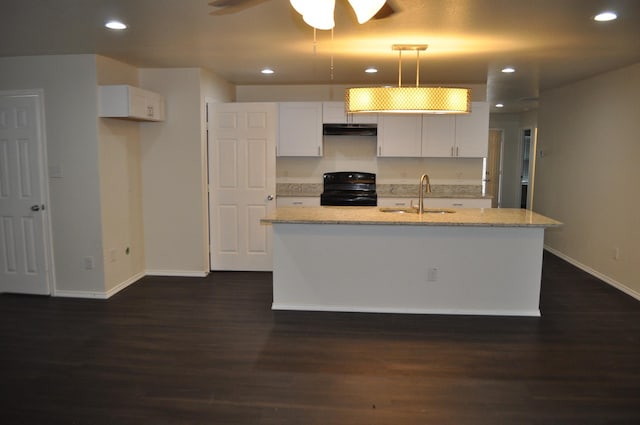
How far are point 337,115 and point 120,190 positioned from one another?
2753 millimetres

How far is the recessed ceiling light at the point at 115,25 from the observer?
3.43 meters

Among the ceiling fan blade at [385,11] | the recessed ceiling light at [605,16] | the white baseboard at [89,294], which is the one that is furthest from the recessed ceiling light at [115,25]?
the recessed ceiling light at [605,16]

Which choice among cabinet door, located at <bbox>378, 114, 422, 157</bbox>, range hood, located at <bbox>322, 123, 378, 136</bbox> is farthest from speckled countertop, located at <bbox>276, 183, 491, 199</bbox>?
range hood, located at <bbox>322, 123, 378, 136</bbox>

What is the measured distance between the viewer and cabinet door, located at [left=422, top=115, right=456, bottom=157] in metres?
6.25

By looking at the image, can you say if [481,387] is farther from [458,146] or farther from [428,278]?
[458,146]

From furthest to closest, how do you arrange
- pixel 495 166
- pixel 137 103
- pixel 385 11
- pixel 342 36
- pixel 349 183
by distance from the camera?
1. pixel 495 166
2. pixel 349 183
3. pixel 137 103
4. pixel 342 36
5. pixel 385 11

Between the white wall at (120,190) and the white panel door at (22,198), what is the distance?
0.60 m

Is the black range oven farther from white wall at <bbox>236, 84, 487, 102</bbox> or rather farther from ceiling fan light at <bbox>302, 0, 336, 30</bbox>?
ceiling fan light at <bbox>302, 0, 336, 30</bbox>

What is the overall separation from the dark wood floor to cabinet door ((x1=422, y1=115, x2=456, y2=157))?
2.36 m

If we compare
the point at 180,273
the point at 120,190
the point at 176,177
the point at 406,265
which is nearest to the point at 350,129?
the point at 176,177

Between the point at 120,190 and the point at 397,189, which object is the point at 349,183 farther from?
the point at 120,190

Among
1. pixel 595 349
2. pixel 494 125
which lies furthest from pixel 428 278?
pixel 494 125

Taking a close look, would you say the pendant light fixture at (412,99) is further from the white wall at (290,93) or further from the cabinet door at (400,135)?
the white wall at (290,93)

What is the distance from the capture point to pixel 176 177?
552 centimetres
